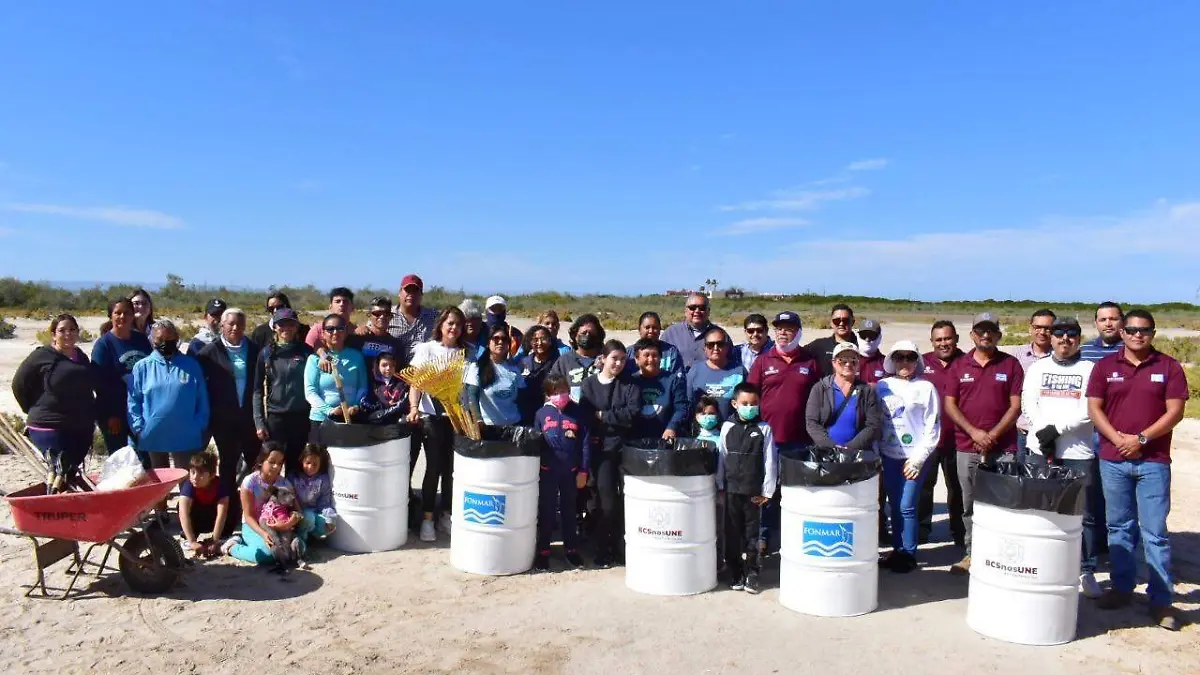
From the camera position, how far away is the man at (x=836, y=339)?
6.40m

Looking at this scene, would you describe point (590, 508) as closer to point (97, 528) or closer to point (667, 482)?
point (667, 482)

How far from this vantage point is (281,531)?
5605 mm

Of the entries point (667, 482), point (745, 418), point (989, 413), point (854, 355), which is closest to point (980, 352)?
point (989, 413)

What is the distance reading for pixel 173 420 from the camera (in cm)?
581

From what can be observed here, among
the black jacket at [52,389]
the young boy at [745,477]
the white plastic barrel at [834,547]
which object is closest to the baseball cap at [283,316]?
the black jacket at [52,389]

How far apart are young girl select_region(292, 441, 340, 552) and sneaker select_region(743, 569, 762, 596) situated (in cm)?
293

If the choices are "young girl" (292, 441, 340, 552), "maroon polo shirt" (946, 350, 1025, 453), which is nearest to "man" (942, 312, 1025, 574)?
"maroon polo shirt" (946, 350, 1025, 453)

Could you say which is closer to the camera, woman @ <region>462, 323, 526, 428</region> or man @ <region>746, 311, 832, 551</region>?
man @ <region>746, 311, 832, 551</region>

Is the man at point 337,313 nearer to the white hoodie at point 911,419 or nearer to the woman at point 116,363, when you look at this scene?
the woman at point 116,363

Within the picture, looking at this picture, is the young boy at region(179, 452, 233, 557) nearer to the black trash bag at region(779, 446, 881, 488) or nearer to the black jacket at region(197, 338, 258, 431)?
the black jacket at region(197, 338, 258, 431)

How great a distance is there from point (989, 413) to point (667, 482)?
2362 millimetres

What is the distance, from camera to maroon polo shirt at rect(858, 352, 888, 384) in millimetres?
6030

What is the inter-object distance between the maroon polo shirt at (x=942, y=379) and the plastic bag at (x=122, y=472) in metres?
5.30

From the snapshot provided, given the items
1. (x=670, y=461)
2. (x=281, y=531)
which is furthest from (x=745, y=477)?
(x=281, y=531)
